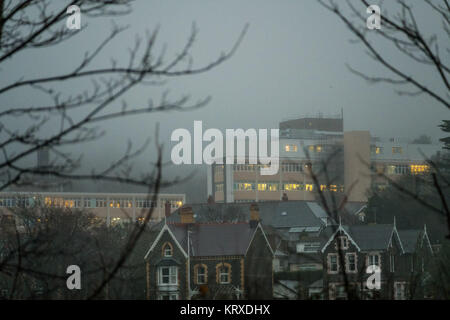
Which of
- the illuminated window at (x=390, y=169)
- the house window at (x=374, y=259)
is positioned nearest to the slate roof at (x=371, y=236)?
the house window at (x=374, y=259)

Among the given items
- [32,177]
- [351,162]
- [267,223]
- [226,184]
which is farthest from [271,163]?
[32,177]

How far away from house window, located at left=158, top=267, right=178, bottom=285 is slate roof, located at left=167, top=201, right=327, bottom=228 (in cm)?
3307

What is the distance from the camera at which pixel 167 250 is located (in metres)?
41.9

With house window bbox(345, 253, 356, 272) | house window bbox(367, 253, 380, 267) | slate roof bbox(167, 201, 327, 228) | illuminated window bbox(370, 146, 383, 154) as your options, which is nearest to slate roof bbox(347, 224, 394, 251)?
house window bbox(367, 253, 380, 267)

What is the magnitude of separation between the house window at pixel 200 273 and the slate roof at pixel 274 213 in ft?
105

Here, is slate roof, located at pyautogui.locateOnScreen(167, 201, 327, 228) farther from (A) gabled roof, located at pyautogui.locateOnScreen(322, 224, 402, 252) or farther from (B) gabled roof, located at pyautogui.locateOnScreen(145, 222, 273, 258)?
(B) gabled roof, located at pyautogui.locateOnScreen(145, 222, 273, 258)

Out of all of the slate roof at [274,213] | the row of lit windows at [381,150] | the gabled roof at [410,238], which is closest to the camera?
the gabled roof at [410,238]

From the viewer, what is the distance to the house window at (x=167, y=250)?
41844 millimetres

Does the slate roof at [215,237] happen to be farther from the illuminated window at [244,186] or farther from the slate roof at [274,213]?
the illuminated window at [244,186]

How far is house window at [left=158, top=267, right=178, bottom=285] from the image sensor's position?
41562 millimetres
